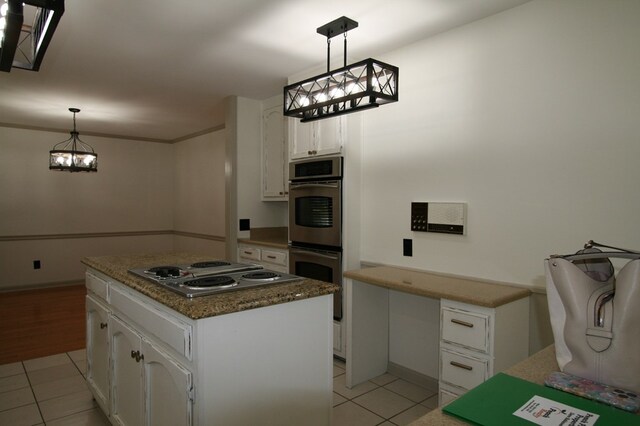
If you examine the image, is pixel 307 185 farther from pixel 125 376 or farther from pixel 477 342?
pixel 125 376

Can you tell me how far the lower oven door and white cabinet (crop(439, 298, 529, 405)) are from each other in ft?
3.61

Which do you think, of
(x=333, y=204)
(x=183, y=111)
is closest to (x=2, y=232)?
(x=183, y=111)

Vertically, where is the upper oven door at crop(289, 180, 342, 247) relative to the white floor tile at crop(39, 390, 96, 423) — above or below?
above

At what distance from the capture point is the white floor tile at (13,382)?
9.41ft

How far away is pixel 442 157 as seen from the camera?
2701 mm

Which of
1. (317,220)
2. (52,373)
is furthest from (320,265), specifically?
(52,373)

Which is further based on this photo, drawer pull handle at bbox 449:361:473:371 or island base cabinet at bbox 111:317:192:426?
drawer pull handle at bbox 449:361:473:371

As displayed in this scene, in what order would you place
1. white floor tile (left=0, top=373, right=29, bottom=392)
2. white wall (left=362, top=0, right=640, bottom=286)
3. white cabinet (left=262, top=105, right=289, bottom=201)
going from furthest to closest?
white cabinet (left=262, top=105, right=289, bottom=201), white floor tile (left=0, top=373, right=29, bottom=392), white wall (left=362, top=0, right=640, bottom=286)

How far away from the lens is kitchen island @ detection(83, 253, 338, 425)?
4.62 ft

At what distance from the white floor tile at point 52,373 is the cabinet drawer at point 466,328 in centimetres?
281

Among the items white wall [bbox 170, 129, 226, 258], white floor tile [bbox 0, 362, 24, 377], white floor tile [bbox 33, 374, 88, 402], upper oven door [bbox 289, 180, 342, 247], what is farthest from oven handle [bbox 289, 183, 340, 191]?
white floor tile [bbox 0, 362, 24, 377]

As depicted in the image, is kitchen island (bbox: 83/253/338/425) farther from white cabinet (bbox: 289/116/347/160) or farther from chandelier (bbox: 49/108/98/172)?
chandelier (bbox: 49/108/98/172)

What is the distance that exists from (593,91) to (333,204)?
1813 mm

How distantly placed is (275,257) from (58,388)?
1.94 metres
